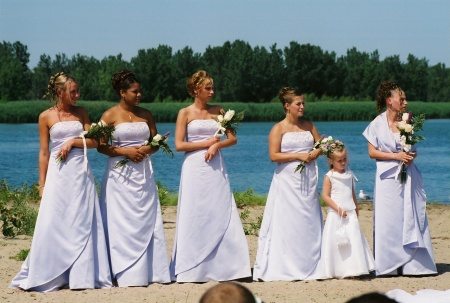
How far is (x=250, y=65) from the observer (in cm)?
7731

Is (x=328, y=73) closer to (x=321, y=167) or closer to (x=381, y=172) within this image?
(x=321, y=167)

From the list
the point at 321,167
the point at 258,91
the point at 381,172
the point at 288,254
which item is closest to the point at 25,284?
the point at 288,254

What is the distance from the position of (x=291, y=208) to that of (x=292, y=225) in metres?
0.17

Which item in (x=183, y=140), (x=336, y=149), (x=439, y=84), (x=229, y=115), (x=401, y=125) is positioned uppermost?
(x=229, y=115)

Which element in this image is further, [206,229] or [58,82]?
[206,229]

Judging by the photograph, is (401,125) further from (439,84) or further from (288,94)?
(439,84)

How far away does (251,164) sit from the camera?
35406 mm

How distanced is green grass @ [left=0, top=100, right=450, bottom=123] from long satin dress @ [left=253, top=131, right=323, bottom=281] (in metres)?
40.6

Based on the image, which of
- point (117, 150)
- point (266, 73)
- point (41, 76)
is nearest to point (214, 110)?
point (117, 150)

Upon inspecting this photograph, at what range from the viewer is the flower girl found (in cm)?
1010

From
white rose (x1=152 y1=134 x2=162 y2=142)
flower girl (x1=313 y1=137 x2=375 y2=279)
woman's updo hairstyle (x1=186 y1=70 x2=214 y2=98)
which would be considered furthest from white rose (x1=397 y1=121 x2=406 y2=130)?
white rose (x1=152 y1=134 x2=162 y2=142)

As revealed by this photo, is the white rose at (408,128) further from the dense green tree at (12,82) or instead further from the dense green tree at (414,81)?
the dense green tree at (414,81)

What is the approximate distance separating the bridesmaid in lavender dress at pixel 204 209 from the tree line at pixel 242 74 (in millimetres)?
59944

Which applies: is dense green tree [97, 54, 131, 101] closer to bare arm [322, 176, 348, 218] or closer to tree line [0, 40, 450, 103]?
tree line [0, 40, 450, 103]
